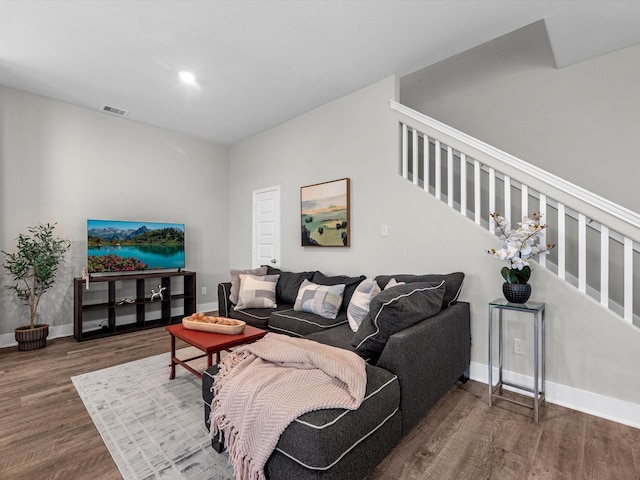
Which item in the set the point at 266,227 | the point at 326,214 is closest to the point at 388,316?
the point at 326,214

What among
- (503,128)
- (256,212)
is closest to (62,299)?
(256,212)

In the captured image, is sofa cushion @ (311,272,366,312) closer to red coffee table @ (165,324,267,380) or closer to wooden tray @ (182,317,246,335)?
red coffee table @ (165,324,267,380)

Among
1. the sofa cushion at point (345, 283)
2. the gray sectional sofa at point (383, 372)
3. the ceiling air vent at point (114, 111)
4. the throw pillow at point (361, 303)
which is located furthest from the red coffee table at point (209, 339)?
the ceiling air vent at point (114, 111)

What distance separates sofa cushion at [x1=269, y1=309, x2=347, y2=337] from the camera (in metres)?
2.72

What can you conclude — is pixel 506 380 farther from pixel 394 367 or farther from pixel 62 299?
pixel 62 299

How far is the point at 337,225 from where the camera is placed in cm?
375

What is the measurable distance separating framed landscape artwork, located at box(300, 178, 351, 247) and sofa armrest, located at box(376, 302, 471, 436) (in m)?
1.62

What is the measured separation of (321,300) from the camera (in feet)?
9.89

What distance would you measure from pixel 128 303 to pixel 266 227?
210cm

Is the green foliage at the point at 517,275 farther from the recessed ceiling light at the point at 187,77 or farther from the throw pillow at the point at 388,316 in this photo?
the recessed ceiling light at the point at 187,77

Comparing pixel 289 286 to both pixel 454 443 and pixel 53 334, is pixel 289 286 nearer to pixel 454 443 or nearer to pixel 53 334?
pixel 454 443

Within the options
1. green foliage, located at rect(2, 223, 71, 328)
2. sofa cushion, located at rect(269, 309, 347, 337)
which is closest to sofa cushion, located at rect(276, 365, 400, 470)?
sofa cushion, located at rect(269, 309, 347, 337)

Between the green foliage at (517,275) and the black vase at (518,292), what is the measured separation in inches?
1.2

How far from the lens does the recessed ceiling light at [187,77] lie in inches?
125
